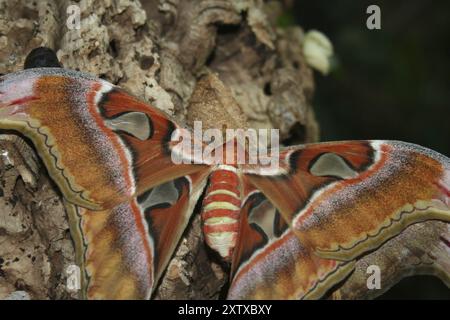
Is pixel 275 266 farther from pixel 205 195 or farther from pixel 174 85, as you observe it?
pixel 174 85

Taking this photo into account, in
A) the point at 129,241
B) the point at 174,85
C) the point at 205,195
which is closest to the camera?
the point at 129,241

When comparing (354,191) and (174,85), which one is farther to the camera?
(174,85)

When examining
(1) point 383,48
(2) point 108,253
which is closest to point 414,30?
(1) point 383,48

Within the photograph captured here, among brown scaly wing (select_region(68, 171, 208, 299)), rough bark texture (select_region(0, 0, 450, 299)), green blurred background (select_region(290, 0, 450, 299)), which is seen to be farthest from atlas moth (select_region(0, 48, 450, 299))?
green blurred background (select_region(290, 0, 450, 299))

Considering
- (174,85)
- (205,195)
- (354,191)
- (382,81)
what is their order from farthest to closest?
1. (382,81)
2. (174,85)
3. (205,195)
4. (354,191)

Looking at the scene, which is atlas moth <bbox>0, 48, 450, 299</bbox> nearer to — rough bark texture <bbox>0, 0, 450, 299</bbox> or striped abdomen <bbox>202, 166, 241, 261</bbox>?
striped abdomen <bbox>202, 166, 241, 261</bbox>

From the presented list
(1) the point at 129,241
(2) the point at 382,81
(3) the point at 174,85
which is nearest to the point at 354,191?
(1) the point at 129,241

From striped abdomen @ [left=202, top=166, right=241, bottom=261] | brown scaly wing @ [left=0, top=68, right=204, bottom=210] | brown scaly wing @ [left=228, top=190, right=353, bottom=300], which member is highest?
brown scaly wing @ [left=0, top=68, right=204, bottom=210]

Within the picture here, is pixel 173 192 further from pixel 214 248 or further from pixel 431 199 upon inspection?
pixel 431 199
